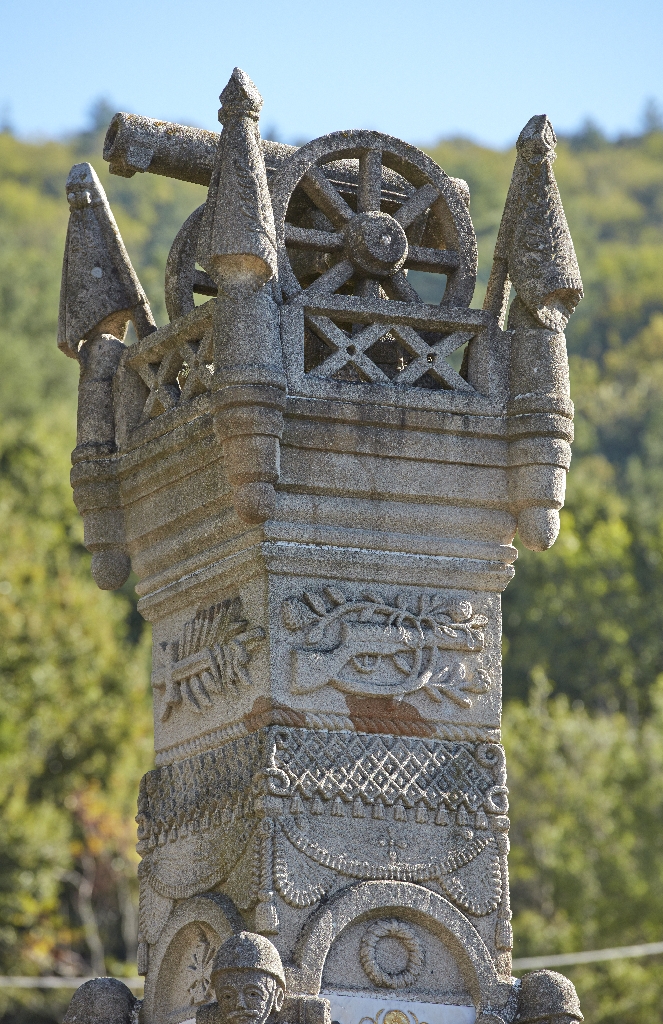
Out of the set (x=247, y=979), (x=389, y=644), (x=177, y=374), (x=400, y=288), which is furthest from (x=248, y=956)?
(x=400, y=288)

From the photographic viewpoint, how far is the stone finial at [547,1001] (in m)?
6.12

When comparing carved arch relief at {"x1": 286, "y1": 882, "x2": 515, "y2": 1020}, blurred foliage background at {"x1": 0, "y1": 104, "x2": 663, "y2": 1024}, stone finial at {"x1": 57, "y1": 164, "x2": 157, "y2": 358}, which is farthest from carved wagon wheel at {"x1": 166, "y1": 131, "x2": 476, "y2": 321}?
blurred foliage background at {"x1": 0, "y1": 104, "x2": 663, "y2": 1024}

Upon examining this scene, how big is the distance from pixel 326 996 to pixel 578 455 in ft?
174

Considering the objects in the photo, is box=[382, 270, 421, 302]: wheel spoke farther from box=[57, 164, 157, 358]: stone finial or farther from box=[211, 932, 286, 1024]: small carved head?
box=[211, 932, 286, 1024]: small carved head

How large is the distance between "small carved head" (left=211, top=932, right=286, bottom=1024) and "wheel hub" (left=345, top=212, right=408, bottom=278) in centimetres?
252

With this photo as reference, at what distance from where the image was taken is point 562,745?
2816 cm

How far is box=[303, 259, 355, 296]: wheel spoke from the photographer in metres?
6.61

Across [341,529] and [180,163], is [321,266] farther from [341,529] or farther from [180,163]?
[341,529]

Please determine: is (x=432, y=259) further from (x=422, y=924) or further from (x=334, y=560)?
(x=422, y=924)

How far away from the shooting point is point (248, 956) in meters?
5.68

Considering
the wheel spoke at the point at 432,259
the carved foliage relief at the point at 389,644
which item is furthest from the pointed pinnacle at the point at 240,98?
the carved foliage relief at the point at 389,644

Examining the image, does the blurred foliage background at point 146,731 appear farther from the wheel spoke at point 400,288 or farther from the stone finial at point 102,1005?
the stone finial at point 102,1005

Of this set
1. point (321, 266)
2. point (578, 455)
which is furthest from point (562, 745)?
point (578, 455)

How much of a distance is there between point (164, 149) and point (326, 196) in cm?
77
